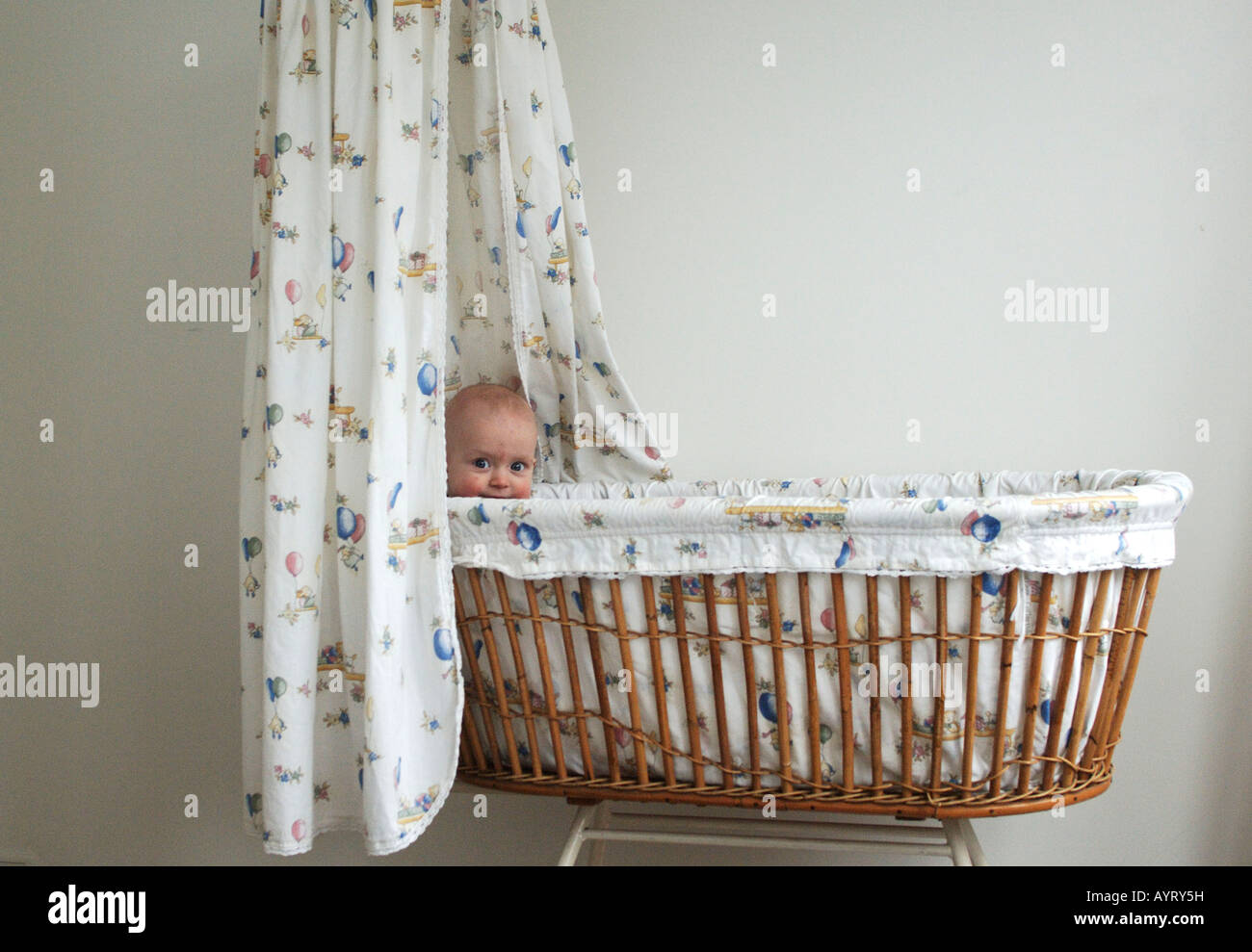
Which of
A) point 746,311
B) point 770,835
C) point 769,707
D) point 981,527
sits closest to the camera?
point 981,527

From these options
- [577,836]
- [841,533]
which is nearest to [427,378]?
Result: [841,533]

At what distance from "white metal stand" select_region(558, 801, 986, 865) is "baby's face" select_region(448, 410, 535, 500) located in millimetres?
485

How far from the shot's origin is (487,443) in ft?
4.71

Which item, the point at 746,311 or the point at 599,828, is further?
the point at 746,311

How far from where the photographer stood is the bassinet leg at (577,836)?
1222 millimetres

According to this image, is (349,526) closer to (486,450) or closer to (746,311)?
(486,450)

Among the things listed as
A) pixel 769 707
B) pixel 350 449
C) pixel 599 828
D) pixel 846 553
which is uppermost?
pixel 350 449

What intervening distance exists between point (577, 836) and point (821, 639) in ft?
1.42

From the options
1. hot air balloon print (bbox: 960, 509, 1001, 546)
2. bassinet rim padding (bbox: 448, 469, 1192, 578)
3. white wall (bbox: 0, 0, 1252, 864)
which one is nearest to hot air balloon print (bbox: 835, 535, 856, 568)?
bassinet rim padding (bbox: 448, 469, 1192, 578)

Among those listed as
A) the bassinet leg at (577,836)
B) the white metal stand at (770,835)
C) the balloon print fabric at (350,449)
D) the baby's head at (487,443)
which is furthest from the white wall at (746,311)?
the balloon print fabric at (350,449)

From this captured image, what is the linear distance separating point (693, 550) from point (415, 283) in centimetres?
46

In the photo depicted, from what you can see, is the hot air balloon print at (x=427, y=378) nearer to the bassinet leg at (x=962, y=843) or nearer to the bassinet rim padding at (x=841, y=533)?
the bassinet rim padding at (x=841, y=533)

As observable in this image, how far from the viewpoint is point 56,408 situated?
6.18 feet

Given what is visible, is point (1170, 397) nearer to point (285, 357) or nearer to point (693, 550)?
point (693, 550)
